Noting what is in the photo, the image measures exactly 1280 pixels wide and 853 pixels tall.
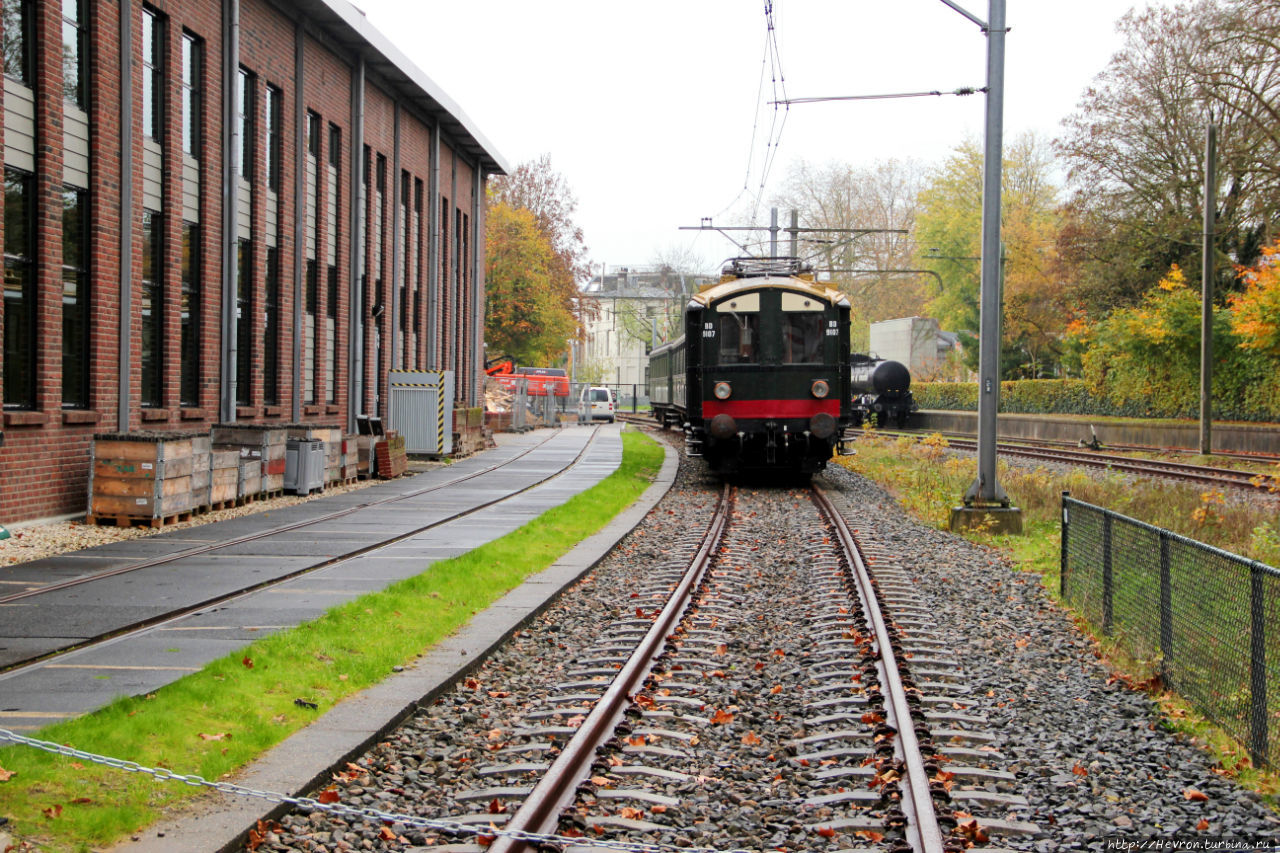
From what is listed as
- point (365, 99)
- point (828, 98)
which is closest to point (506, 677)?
point (828, 98)

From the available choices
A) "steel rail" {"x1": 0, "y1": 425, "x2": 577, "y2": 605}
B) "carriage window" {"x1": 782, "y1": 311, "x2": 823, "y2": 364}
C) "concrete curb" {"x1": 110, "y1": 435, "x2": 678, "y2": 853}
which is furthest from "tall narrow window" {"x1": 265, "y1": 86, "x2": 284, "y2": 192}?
"concrete curb" {"x1": 110, "y1": 435, "x2": 678, "y2": 853}

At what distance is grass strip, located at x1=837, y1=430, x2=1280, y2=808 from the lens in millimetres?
6473

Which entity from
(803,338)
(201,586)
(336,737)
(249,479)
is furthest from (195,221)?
(336,737)

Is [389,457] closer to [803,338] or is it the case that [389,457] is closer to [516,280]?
[803,338]

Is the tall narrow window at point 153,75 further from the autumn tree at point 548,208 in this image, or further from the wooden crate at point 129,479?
the autumn tree at point 548,208

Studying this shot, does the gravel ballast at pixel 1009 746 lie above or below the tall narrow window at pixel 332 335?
below

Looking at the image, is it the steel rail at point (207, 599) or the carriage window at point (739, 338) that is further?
the carriage window at point (739, 338)

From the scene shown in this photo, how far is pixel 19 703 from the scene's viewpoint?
629 cm

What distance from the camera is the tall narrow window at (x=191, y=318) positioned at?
19.1 m

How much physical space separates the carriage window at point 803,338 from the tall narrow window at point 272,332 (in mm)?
10035

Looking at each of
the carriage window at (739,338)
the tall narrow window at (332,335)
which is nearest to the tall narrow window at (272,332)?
the tall narrow window at (332,335)

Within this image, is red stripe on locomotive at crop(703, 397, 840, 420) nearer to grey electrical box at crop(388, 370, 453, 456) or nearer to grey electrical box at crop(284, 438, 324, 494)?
grey electrical box at crop(284, 438, 324, 494)

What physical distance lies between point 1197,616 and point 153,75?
54.5ft

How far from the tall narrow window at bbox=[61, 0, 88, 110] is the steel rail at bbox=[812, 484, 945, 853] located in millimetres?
11938
